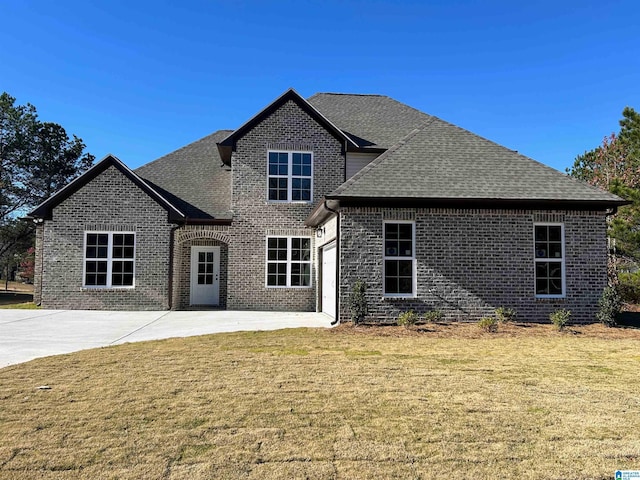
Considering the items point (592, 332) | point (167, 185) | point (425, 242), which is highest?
point (167, 185)

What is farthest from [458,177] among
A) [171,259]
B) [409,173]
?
[171,259]

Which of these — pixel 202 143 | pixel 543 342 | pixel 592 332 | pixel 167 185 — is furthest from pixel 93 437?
pixel 202 143

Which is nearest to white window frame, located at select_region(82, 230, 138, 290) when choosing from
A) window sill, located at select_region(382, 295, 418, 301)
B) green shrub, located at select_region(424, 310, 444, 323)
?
window sill, located at select_region(382, 295, 418, 301)

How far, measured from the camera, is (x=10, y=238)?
33.9 meters

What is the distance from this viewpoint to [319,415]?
15.4 ft

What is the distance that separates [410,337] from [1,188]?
34370mm

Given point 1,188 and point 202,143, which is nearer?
point 202,143

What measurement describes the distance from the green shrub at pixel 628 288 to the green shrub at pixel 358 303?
36.0ft

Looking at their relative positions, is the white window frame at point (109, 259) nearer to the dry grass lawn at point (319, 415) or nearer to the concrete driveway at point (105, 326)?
the concrete driveway at point (105, 326)

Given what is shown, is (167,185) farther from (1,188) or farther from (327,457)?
(1,188)

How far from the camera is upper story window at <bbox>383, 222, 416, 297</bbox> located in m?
12.1

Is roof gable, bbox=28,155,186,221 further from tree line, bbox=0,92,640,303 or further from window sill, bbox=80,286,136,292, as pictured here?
tree line, bbox=0,92,640,303

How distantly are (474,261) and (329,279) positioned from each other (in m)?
4.45

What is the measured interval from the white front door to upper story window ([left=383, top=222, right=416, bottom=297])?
8104mm
